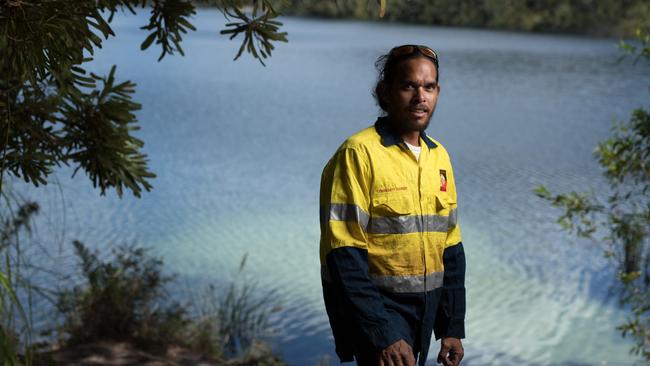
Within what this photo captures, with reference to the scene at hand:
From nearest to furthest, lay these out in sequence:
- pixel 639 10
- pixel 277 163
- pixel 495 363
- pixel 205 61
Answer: pixel 495 363
pixel 277 163
pixel 205 61
pixel 639 10

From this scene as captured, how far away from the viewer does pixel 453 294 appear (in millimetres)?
2125

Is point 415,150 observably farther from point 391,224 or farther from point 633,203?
point 633,203

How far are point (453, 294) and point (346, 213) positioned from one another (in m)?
0.40

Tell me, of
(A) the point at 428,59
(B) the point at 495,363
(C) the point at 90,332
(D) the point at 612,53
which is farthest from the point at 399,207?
(D) the point at 612,53

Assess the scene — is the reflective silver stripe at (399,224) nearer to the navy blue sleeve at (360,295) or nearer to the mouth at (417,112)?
the navy blue sleeve at (360,295)

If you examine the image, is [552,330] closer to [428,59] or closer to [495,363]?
[495,363]

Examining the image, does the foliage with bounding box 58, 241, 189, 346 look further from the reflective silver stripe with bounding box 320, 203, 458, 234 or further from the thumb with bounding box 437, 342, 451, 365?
the reflective silver stripe with bounding box 320, 203, 458, 234

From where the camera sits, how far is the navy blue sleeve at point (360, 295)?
186 cm

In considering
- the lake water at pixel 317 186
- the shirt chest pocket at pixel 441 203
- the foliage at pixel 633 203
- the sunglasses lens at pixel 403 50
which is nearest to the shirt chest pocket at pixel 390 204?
the shirt chest pocket at pixel 441 203

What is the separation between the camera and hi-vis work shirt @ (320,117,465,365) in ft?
6.15

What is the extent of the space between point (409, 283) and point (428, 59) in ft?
1.60

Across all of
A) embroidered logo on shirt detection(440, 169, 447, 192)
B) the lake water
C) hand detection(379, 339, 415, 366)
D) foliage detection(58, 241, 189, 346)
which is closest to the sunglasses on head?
embroidered logo on shirt detection(440, 169, 447, 192)

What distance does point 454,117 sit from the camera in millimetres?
15828

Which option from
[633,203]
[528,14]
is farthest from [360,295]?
[528,14]
